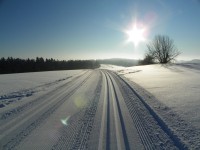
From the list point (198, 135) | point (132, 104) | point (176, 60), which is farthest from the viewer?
point (176, 60)

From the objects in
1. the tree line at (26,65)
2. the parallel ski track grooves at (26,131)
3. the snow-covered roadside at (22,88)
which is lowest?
the parallel ski track grooves at (26,131)

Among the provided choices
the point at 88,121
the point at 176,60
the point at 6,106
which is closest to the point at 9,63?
the point at 176,60

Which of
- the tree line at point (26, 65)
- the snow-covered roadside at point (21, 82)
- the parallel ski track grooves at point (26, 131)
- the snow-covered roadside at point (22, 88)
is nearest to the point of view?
the parallel ski track grooves at point (26, 131)

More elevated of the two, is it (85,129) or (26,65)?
(26,65)

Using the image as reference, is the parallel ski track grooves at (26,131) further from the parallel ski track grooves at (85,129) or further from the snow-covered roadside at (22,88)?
the snow-covered roadside at (22,88)

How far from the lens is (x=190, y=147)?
4.52m

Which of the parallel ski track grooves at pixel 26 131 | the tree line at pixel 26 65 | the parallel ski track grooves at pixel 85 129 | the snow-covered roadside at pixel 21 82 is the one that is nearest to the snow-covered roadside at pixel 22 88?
the snow-covered roadside at pixel 21 82

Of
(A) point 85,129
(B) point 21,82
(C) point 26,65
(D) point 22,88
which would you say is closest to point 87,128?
(A) point 85,129

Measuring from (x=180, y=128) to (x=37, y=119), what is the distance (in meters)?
4.90

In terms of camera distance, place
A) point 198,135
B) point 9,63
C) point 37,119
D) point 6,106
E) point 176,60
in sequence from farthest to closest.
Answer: point 9,63 < point 176,60 < point 6,106 < point 37,119 < point 198,135

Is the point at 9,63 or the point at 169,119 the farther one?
the point at 9,63

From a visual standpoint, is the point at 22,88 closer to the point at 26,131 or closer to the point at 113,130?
the point at 26,131

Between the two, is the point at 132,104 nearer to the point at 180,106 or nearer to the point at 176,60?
the point at 180,106

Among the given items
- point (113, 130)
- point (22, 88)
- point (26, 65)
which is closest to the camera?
point (113, 130)
